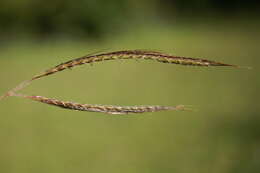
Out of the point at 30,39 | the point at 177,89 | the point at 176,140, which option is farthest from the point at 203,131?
the point at 30,39

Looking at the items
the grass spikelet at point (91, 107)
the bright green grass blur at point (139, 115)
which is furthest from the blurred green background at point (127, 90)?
the grass spikelet at point (91, 107)

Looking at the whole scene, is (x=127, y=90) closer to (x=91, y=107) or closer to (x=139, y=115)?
(x=139, y=115)

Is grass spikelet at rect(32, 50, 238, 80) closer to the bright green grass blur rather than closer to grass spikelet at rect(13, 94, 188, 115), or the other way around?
grass spikelet at rect(13, 94, 188, 115)

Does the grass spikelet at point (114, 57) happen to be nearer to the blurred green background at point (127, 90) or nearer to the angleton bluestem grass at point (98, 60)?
the angleton bluestem grass at point (98, 60)

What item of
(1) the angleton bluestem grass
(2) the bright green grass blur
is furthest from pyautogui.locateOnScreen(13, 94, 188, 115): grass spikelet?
(2) the bright green grass blur

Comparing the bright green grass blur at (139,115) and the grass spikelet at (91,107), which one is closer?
the grass spikelet at (91,107)

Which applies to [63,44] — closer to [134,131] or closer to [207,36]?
[207,36]

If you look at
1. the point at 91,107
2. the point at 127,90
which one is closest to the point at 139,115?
the point at 127,90
